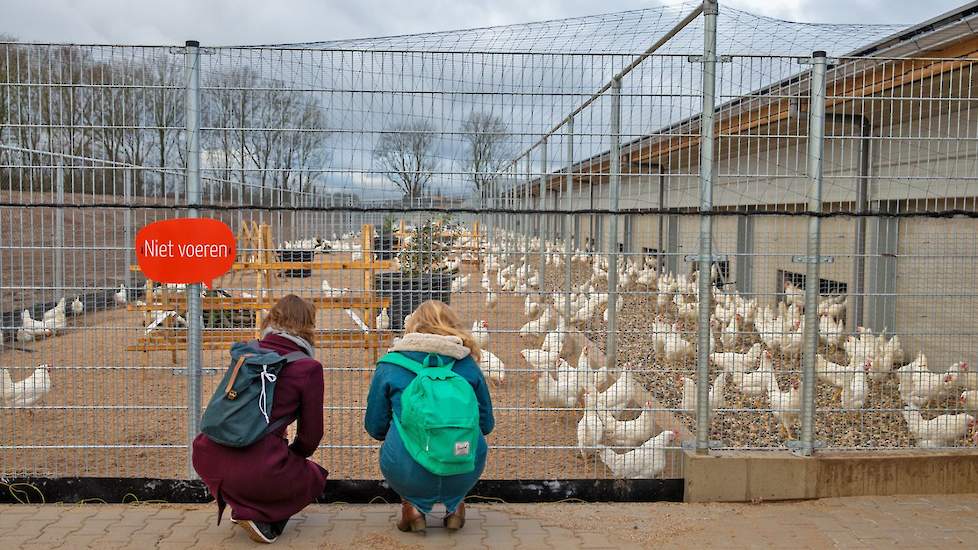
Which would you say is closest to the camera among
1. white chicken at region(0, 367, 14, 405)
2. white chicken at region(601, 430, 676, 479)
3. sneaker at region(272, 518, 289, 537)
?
sneaker at region(272, 518, 289, 537)

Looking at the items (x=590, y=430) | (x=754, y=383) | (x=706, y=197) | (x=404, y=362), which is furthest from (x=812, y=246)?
(x=404, y=362)

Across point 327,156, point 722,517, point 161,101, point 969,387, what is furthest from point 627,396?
point 161,101

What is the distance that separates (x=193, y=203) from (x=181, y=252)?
12.0 inches

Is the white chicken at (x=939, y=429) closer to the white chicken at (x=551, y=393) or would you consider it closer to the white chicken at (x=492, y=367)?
the white chicken at (x=551, y=393)

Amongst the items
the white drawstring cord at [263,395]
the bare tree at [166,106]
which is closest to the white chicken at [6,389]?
the bare tree at [166,106]

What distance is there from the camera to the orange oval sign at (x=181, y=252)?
4.74 metres

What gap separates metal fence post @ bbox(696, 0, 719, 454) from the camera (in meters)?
4.74

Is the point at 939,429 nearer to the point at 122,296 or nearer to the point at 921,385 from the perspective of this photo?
the point at 921,385

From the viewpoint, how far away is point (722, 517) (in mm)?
4707

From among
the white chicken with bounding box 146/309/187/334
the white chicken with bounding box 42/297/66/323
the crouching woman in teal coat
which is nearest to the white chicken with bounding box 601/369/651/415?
the crouching woman in teal coat

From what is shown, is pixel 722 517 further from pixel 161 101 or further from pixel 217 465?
pixel 161 101

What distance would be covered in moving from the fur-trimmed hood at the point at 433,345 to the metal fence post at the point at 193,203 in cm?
146

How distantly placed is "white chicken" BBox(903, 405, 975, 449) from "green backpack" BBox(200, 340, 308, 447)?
14.7ft

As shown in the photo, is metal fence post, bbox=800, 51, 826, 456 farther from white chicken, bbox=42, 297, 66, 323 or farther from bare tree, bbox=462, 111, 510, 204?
white chicken, bbox=42, 297, 66, 323
